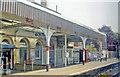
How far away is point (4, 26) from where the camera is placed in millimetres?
16531

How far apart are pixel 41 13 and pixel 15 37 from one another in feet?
28.2

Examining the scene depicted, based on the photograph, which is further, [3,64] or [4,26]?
[4,26]

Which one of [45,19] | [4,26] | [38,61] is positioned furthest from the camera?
[38,61]

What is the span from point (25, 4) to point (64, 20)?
642 centimetres

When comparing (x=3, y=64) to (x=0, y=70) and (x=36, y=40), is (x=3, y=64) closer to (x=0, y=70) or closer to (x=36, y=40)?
(x=0, y=70)

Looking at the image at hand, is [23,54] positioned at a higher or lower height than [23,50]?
lower

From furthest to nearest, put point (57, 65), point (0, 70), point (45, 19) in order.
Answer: point (57, 65), point (45, 19), point (0, 70)

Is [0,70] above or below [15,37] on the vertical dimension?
below

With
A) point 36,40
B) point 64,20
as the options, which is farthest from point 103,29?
point 64,20

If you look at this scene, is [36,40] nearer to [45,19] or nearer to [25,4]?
[45,19]

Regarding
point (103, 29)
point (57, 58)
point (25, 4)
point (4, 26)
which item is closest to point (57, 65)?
point (57, 58)

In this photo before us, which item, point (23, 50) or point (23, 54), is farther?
point (23, 50)

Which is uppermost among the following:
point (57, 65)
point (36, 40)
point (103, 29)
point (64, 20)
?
point (103, 29)

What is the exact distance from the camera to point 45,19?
45.1 ft
